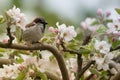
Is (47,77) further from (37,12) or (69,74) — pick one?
(37,12)

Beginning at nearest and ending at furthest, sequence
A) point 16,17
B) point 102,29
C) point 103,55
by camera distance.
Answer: point 16,17 < point 103,55 < point 102,29

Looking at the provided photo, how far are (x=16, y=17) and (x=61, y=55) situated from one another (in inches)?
8.0

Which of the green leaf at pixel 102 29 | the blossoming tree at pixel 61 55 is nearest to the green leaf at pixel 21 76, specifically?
the blossoming tree at pixel 61 55

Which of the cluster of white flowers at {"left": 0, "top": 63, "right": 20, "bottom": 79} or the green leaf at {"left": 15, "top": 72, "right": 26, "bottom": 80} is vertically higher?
the cluster of white flowers at {"left": 0, "top": 63, "right": 20, "bottom": 79}

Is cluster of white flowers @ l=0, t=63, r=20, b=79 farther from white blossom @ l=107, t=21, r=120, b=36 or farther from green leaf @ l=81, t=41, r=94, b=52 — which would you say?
white blossom @ l=107, t=21, r=120, b=36

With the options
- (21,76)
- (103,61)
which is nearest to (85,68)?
(103,61)

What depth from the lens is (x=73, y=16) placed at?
5.89 m

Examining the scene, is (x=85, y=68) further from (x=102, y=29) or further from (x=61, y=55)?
(x=102, y=29)

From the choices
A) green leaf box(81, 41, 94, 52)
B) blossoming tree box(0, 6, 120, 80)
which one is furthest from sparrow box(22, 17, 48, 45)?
green leaf box(81, 41, 94, 52)

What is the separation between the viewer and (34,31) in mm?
1911

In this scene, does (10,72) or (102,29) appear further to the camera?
(102,29)

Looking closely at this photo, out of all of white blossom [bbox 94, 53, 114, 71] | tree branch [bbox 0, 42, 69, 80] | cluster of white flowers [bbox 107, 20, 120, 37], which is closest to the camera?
tree branch [bbox 0, 42, 69, 80]

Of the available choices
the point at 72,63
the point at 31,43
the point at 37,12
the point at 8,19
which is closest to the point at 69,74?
the point at 72,63

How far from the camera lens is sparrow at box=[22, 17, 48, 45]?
1.84 metres
